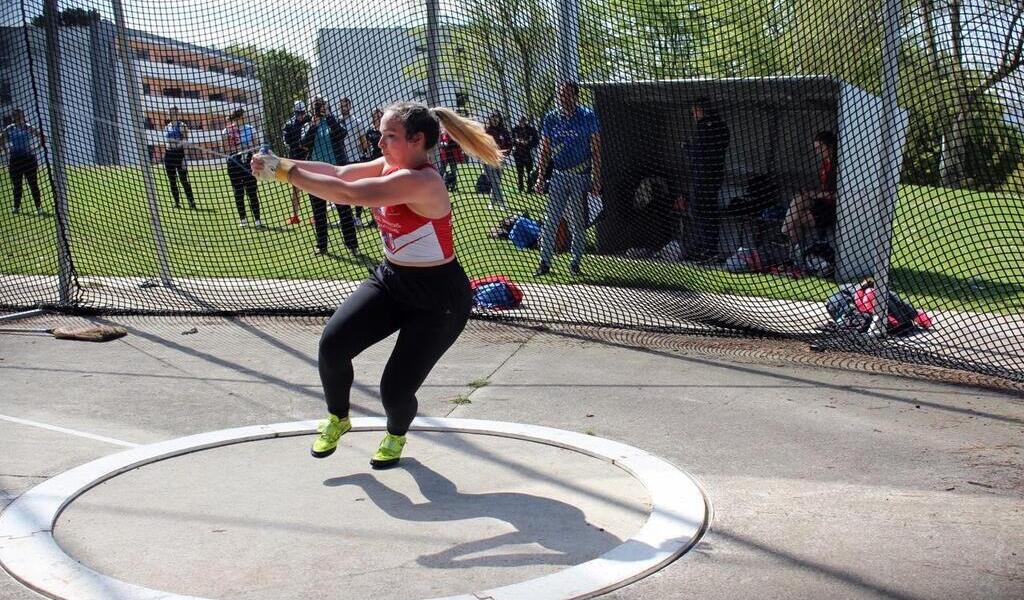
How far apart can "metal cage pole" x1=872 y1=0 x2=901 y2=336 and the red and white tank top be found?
Result: 381 cm

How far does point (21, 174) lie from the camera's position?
12906mm

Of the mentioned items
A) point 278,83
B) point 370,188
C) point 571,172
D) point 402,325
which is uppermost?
point 278,83

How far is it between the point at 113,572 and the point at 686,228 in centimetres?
767

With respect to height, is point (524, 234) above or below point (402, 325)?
below

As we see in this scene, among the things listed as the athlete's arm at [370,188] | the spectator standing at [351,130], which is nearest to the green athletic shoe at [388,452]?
the athlete's arm at [370,188]

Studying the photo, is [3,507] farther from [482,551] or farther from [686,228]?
[686,228]

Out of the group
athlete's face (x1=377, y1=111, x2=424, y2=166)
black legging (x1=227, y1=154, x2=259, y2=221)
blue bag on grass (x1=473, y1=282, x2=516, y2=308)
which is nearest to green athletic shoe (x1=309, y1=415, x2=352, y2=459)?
athlete's face (x1=377, y1=111, x2=424, y2=166)

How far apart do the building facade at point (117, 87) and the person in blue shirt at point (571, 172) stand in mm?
2771

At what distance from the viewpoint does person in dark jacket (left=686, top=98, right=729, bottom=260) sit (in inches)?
408

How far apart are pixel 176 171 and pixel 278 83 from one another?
205 centimetres

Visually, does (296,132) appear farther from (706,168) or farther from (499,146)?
(706,168)

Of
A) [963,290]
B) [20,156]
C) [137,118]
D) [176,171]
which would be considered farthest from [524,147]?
[20,156]

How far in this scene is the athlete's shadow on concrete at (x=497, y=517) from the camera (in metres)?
3.79

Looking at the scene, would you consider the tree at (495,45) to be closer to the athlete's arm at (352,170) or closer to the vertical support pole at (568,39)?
the vertical support pole at (568,39)
